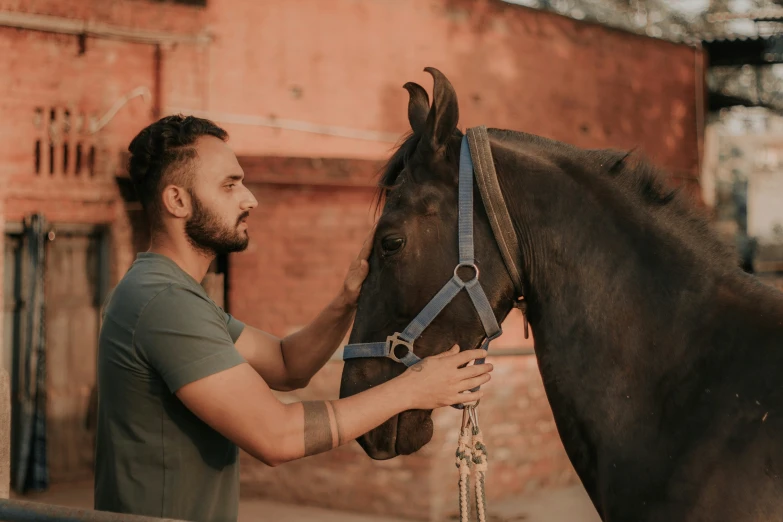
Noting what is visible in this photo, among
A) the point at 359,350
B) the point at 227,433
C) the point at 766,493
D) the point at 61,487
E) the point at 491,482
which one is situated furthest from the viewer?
the point at 61,487

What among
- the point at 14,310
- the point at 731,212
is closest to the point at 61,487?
the point at 14,310

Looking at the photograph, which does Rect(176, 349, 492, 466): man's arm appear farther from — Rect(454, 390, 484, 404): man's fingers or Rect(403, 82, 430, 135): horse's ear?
Rect(403, 82, 430, 135): horse's ear

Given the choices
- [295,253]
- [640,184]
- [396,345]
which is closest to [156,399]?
[396,345]

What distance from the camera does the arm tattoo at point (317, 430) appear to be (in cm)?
231

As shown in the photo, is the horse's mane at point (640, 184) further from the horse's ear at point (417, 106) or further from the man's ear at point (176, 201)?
the man's ear at point (176, 201)

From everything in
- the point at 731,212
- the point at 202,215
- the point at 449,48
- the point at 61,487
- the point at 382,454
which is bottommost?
the point at 61,487

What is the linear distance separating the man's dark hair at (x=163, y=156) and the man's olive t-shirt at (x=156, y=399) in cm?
24

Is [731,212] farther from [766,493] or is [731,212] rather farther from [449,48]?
[766,493]

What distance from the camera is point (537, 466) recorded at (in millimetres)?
7719

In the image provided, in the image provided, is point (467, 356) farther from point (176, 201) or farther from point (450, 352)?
point (176, 201)

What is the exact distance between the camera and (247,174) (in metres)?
7.74

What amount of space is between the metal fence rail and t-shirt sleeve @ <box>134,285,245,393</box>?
13.2 inches

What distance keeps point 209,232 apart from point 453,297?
74cm

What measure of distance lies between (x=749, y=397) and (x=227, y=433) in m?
1.30
